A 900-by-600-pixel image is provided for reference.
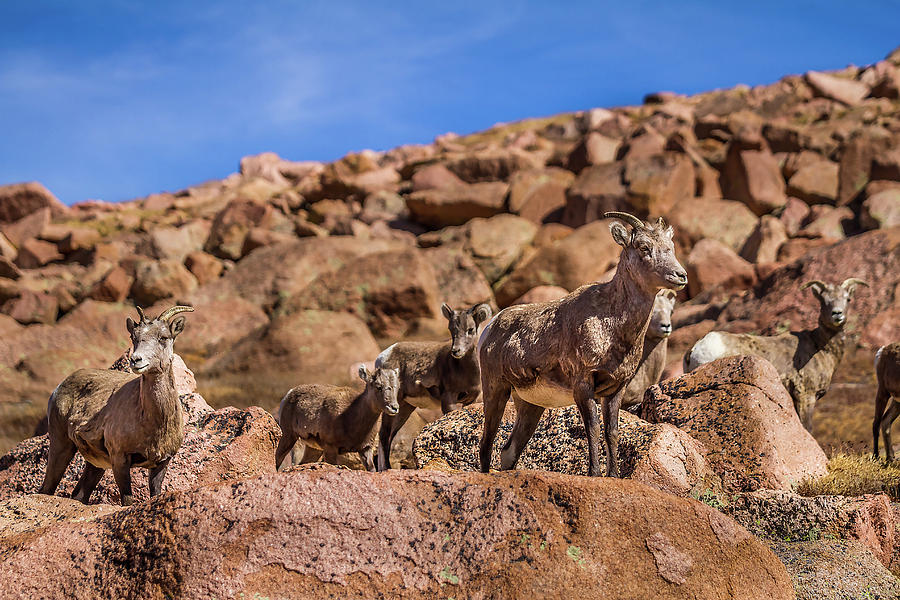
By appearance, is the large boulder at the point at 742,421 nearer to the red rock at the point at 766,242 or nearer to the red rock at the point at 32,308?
the red rock at the point at 766,242

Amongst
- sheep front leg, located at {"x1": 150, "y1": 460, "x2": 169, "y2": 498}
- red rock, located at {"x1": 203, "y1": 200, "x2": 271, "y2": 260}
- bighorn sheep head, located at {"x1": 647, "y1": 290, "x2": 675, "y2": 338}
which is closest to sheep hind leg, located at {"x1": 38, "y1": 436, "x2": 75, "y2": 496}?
sheep front leg, located at {"x1": 150, "y1": 460, "x2": 169, "y2": 498}

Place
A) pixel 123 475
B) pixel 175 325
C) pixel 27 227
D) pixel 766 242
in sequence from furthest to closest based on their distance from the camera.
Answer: pixel 27 227
pixel 766 242
pixel 123 475
pixel 175 325

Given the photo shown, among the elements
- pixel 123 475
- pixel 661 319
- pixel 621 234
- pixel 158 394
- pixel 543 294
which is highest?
pixel 621 234

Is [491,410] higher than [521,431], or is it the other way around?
[491,410]

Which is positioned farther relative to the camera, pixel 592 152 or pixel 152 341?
pixel 592 152

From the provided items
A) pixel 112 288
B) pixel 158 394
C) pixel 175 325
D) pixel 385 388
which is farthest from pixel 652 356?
A: pixel 112 288

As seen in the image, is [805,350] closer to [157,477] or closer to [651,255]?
[651,255]

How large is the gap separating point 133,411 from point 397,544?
301 centimetres

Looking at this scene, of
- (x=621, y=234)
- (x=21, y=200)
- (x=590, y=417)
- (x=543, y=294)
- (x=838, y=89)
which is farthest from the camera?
(x=838, y=89)

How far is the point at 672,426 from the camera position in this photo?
804 centimetres

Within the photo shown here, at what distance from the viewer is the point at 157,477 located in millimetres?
6871

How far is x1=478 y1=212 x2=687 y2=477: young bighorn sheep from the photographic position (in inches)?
228

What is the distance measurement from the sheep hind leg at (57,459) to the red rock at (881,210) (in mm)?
26161

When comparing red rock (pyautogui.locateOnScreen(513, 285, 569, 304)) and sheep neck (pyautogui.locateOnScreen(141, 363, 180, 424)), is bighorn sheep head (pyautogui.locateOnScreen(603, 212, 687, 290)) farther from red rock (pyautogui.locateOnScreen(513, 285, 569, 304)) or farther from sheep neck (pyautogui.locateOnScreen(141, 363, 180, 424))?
red rock (pyautogui.locateOnScreen(513, 285, 569, 304))
